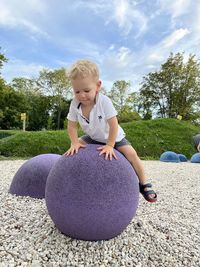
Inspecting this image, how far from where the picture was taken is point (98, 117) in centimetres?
429

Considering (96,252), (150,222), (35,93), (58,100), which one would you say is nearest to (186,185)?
(150,222)

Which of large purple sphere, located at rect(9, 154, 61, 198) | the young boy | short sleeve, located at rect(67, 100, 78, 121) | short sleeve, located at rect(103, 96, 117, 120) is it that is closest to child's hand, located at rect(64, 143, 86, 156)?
the young boy

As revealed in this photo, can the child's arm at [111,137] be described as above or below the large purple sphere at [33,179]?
above

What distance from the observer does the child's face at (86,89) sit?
157 inches

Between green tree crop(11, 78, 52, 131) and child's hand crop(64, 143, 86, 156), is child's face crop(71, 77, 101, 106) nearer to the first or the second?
child's hand crop(64, 143, 86, 156)

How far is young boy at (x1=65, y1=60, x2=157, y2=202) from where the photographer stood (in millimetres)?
4000

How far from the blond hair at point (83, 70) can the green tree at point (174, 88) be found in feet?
123

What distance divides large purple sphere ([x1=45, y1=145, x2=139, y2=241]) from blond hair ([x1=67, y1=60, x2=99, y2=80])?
3.32 ft

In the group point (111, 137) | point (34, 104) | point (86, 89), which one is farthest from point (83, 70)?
point (34, 104)

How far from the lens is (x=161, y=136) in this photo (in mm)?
19391

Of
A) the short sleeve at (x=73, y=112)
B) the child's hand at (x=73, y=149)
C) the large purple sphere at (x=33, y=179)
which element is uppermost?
the short sleeve at (x=73, y=112)

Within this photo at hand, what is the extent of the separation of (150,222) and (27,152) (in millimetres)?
11902

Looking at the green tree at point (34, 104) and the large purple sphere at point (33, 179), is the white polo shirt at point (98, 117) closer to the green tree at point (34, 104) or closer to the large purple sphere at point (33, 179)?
the large purple sphere at point (33, 179)

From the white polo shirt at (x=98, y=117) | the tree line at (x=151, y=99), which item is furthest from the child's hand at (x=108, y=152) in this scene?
the tree line at (x=151, y=99)
